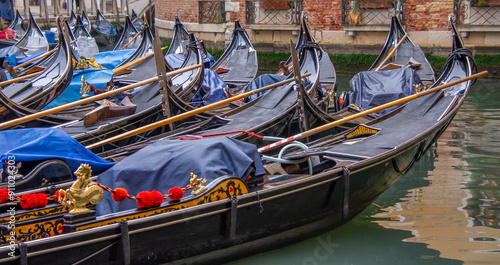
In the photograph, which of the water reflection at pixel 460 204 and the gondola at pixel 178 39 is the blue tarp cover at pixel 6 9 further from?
the water reflection at pixel 460 204

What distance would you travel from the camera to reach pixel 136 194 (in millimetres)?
2502

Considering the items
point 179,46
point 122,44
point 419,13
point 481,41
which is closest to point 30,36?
point 122,44

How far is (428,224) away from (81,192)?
5.92 feet

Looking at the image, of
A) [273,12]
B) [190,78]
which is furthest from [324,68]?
[273,12]

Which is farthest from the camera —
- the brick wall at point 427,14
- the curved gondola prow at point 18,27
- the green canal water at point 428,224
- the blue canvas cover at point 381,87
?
the curved gondola prow at point 18,27

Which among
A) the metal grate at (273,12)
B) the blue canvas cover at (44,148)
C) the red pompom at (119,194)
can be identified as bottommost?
the red pompom at (119,194)

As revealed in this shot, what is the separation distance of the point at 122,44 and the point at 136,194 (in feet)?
24.7

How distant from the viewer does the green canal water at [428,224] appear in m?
2.81

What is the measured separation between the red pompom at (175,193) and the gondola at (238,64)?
11.6ft

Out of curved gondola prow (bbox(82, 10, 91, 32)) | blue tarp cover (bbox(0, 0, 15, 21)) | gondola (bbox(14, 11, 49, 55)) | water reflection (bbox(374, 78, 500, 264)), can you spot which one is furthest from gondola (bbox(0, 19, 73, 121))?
blue tarp cover (bbox(0, 0, 15, 21))

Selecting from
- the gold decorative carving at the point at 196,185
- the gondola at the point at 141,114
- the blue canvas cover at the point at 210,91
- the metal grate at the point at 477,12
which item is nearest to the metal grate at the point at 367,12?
the metal grate at the point at 477,12

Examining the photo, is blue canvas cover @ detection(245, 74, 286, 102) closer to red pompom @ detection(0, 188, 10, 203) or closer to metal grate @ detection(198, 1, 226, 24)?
red pompom @ detection(0, 188, 10, 203)

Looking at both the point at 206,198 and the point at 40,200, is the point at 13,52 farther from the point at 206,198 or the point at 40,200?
the point at 206,198

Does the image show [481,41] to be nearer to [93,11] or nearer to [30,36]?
[30,36]
